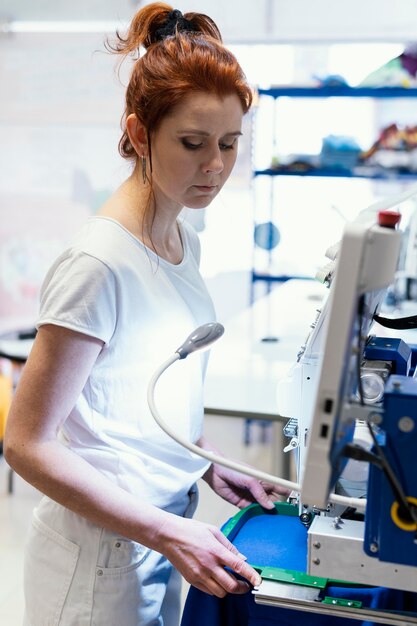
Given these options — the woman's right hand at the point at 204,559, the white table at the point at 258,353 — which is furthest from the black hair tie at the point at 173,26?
the white table at the point at 258,353

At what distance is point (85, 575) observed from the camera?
1194 mm

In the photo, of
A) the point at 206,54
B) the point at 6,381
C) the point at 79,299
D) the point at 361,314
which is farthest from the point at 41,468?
the point at 6,381

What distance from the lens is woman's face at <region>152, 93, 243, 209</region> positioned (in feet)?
3.76

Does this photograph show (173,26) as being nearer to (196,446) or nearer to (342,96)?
(196,446)

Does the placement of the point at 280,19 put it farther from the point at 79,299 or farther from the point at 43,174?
the point at 79,299

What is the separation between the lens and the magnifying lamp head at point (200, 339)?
110 centimetres

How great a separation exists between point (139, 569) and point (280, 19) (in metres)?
4.02

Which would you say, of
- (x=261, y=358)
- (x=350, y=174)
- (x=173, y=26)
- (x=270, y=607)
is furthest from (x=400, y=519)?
(x=350, y=174)

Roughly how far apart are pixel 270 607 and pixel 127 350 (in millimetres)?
402

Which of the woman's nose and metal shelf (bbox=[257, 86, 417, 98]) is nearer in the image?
the woman's nose

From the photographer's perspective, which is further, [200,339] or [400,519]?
[200,339]

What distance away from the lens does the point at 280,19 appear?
4.64 m

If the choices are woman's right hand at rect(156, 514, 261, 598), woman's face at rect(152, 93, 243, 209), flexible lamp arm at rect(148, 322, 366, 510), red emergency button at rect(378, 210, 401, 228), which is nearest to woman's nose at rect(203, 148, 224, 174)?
woman's face at rect(152, 93, 243, 209)

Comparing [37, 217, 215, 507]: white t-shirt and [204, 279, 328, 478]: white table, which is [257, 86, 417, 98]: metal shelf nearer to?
[204, 279, 328, 478]: white table
